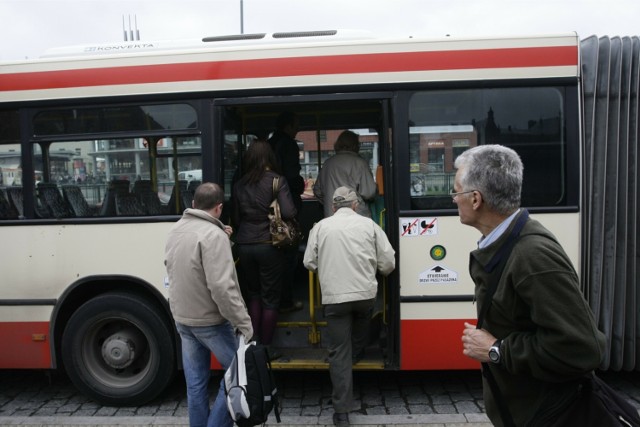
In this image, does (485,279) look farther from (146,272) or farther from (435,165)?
(146,272)

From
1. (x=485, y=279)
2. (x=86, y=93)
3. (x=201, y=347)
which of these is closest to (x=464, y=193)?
(x=485, y=279)

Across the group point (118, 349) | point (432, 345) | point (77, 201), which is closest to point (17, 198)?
point (77, 201)

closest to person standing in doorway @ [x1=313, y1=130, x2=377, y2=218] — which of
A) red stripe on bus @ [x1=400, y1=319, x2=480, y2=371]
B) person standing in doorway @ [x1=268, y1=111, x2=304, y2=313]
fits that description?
person standing in doorway @ [x1=268, y1=111, x2=304, y2=313]

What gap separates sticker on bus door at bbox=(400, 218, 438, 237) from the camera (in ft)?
14.0

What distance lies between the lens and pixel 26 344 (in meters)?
4.51

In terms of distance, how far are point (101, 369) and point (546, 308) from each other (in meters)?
4.03

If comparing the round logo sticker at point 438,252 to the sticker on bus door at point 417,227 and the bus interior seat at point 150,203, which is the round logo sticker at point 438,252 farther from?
the bus interior seat at point 150,203

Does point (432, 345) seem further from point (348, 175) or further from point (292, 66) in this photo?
point (292, 66)

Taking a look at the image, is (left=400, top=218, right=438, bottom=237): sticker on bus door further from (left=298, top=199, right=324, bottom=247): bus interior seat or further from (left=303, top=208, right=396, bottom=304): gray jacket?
(left=298, top=199, right=324, bottom=247): bus interior seat

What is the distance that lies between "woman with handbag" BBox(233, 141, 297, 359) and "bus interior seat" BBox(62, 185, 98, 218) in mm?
1188

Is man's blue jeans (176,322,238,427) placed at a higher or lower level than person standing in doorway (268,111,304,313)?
lower

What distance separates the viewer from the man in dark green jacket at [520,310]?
1.74 metres

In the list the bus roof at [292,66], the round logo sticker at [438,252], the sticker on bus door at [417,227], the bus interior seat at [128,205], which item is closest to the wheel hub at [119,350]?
the bus interior seat at [128,205]

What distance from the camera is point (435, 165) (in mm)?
4273
